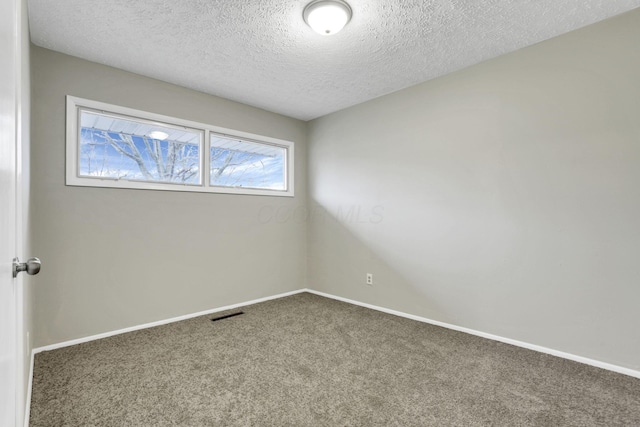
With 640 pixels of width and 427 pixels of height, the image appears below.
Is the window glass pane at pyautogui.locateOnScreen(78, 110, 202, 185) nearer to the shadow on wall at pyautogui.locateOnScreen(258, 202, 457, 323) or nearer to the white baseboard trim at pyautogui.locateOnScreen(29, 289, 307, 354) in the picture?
the shadow on wall at pyautogui.locateOnScreen(258, 202, 457, 323)

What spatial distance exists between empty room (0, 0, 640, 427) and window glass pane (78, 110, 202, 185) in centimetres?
2

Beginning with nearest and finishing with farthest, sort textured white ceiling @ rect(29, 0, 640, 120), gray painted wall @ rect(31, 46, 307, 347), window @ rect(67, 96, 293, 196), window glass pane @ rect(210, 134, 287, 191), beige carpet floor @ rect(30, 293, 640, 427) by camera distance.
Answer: beige carpet floor @ rect(30, 293, 640, 427) < textured white ceiling @ rect(29, 0, 640, 120) < gray painted wall @ rect(31, 46, 307, 347) < window @ rect(67, 96, 293, 196) < window glass pane @ rect(210, 134, 287, 191)

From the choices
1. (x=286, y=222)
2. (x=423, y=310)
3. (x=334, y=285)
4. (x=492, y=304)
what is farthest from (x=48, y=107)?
(x=492, y=304)

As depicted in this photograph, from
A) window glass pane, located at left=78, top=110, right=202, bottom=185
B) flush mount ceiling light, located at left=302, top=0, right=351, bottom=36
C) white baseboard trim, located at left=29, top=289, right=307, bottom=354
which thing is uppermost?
flush mount ceiling light, located at left=302, top=0, right=351, bottom=36

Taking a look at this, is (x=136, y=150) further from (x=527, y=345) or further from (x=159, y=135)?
(x=527, y=345)

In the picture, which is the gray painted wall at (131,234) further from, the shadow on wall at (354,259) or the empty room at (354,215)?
the shadow on wall at (354,259)

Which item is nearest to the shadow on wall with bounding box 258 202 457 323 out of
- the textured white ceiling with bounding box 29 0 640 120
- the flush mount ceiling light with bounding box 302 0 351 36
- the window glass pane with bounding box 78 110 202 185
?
the window glass pane with bounding box 78 110 202 185

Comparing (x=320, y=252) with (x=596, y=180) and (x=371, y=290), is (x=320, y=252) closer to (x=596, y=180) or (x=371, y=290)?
(x=371, y=290)

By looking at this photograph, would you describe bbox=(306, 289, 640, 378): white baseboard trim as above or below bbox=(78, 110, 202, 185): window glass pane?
below

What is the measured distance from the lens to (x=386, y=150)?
3.57 m

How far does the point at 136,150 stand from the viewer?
309cm

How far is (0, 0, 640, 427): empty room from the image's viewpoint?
6.43 feet

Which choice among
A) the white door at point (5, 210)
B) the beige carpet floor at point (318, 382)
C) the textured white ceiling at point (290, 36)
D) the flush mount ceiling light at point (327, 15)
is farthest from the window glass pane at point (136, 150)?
the white door at point (5, 210)

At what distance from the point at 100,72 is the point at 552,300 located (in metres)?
4.27
